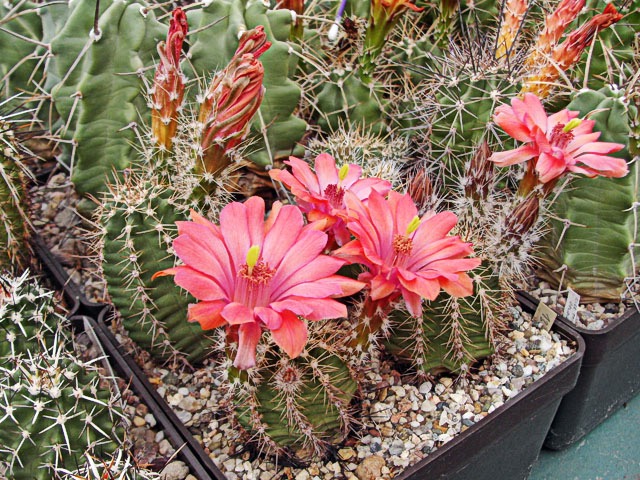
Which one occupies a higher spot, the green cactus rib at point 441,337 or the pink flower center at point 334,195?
the pink flower center at point 334,195

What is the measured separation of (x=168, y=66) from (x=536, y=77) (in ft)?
2.69

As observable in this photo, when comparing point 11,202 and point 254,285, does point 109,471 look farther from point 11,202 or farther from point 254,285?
point 11,202

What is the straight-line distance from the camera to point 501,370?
137cm

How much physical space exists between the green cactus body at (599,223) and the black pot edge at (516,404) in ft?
0.55

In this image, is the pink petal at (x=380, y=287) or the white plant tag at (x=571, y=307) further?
the white plant tag at (x=571, y=307)

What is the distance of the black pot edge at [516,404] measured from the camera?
1.10 meters

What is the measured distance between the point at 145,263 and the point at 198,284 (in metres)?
0.46

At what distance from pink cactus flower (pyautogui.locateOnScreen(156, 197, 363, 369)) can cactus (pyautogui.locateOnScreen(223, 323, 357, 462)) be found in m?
0.17

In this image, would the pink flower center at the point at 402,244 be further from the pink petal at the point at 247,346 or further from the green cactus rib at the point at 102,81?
the green cactus rib at the point at 102,81

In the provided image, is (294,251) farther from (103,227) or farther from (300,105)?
(300,105)

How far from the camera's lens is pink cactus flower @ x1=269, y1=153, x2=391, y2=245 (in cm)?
99

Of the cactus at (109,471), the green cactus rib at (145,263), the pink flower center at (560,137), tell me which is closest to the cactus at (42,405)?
the cactus at (109,471)

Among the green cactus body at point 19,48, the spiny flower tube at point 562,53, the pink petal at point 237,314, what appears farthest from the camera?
the green cactus body at point 19,48

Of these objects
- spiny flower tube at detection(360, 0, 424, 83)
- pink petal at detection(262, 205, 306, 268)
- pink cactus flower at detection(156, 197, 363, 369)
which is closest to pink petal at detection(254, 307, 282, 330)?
pink cactus flower at detection(156, 197, 363, 369)
